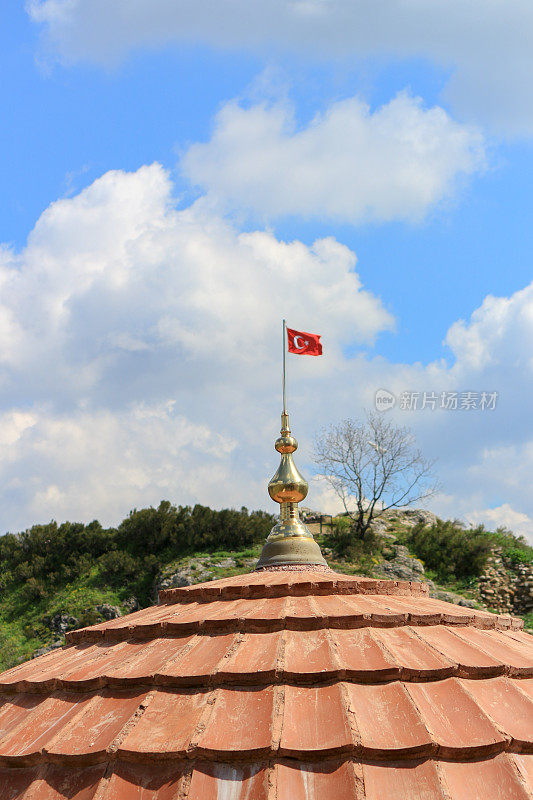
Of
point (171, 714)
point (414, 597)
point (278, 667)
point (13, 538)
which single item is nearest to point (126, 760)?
point (171, 714)

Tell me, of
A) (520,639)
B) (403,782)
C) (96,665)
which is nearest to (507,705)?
(403,782)

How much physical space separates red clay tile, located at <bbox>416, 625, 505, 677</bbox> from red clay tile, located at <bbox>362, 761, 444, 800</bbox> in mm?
636

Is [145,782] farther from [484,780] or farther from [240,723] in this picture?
[484,780]

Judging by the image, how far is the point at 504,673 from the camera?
276cm

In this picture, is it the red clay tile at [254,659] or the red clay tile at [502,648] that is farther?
the red clay tile at [502,648]

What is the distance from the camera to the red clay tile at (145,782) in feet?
6.89

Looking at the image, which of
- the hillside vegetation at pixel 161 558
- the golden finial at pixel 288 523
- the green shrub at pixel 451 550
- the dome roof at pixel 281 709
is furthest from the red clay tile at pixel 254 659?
the green shrub at pixel 451 550

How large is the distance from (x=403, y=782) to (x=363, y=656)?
26.2 inches

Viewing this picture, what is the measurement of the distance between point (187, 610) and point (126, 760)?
1327mm

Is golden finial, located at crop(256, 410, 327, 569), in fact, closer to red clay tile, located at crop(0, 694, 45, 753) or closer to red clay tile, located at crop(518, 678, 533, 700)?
red clay tile, located at crop(518, 678, 533, 700)

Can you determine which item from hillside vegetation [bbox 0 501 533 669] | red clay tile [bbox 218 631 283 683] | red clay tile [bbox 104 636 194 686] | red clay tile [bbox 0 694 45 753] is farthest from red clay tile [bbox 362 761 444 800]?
hillside vegetation [bbox 0 501 533 669]

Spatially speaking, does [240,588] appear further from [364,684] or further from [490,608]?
[490,608]

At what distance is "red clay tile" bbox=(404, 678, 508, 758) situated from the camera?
2.19m

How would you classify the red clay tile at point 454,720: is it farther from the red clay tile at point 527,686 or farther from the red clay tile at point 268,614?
the red clay tile at point 268,614
